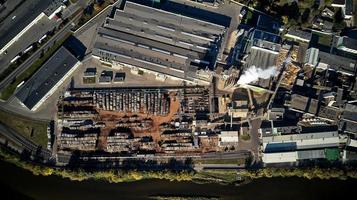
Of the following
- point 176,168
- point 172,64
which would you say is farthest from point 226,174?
point 172,64

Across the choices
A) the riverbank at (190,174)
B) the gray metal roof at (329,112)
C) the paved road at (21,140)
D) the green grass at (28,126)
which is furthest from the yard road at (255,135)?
the green grass at (28,126)

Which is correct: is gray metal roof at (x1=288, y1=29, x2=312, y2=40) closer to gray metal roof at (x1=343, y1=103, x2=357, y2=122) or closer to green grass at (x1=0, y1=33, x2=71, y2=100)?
gray metal roof at (x1=343, y1=103, x2=357, y2=122)

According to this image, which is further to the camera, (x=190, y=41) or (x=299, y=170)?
(x=190, y=41)

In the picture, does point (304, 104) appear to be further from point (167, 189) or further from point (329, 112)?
point (167, 189)

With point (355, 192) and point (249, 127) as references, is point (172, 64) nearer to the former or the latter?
point (249, 127)

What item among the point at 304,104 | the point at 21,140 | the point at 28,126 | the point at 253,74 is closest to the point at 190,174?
the point at 253,74

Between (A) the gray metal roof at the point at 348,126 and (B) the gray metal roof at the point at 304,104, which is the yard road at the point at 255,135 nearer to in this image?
(B) the gray metal roof at the point at 304,104
